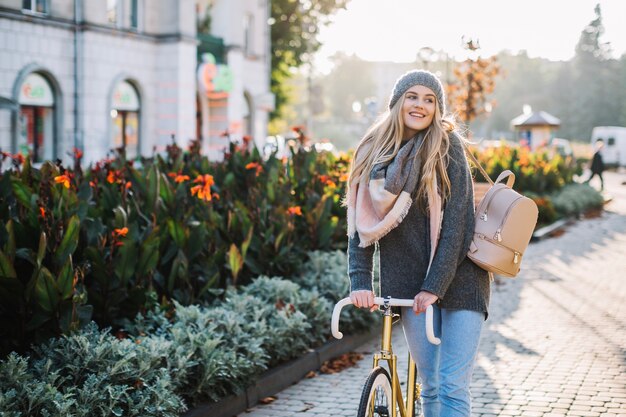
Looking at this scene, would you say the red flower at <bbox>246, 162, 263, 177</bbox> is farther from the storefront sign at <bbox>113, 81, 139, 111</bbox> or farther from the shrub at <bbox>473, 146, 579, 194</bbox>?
the storefront sign at <bbox>113, 81, 139, 111</bbox>

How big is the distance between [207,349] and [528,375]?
8.51 ft

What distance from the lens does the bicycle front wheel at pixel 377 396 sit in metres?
3.51

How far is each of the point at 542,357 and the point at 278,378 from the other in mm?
2378

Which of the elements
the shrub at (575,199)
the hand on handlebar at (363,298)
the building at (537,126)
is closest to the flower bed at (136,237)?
the hand on handlebar at (363,298)

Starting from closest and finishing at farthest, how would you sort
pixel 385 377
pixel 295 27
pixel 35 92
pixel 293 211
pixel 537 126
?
pixel 385 377
pixel 293 211
pixel 35 92
pixel 537 126
pixel 295 27

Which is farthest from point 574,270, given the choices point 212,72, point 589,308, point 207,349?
point 212,72

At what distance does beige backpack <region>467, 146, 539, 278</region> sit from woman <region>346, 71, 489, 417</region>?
0.19 ft

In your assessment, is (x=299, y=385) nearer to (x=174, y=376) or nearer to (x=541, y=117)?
(x=174, y=376)

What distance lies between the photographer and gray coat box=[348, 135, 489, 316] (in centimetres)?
371

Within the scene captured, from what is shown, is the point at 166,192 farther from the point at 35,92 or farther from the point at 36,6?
the point at 36,6

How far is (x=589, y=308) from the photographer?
9.64m

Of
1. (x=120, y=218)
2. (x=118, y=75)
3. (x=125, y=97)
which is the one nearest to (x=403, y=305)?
(x=120, y=218)

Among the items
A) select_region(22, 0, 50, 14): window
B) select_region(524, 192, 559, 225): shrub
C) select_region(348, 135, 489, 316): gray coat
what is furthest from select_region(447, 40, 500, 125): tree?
select_region(348, 135, 489, 316): gray coat

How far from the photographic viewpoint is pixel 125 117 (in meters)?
27.1
